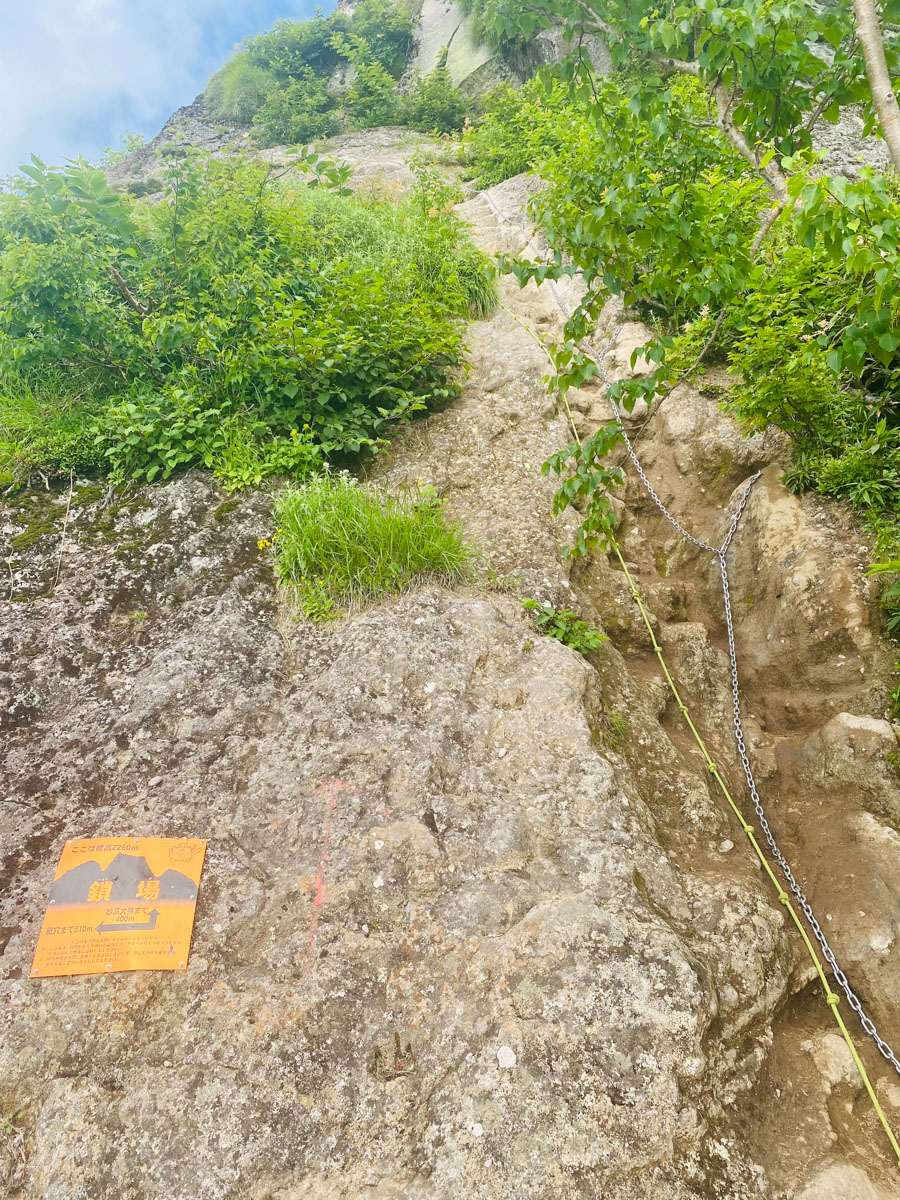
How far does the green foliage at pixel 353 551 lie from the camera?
406cm

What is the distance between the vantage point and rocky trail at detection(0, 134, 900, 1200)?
2.13m

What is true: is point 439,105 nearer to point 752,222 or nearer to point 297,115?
point 297,115

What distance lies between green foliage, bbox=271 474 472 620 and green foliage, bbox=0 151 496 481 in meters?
0.69

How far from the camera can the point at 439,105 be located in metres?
14.5

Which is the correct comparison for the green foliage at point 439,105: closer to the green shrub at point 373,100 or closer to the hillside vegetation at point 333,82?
the hillside vegetation at point 333,82

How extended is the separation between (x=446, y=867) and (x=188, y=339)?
4.33 metres

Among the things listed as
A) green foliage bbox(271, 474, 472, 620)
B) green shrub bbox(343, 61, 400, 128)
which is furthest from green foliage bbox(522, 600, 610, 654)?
green shrub bbox(343, 61, 400, 128)

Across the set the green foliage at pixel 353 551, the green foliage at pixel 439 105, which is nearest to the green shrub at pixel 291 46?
the green foliage at pixel 439 105

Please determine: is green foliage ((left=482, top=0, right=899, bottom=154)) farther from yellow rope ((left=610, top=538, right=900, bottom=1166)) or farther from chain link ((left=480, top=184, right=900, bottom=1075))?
yellow rope ((left=610, top=538, right=900, bottom=1166))

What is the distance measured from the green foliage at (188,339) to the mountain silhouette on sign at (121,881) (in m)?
2.80

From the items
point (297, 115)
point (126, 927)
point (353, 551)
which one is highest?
point (297, 115)

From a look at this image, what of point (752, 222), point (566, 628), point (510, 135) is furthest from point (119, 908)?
point (510, 135)

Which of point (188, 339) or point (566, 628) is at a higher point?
point (188, 339)

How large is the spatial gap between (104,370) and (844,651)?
230 inches
